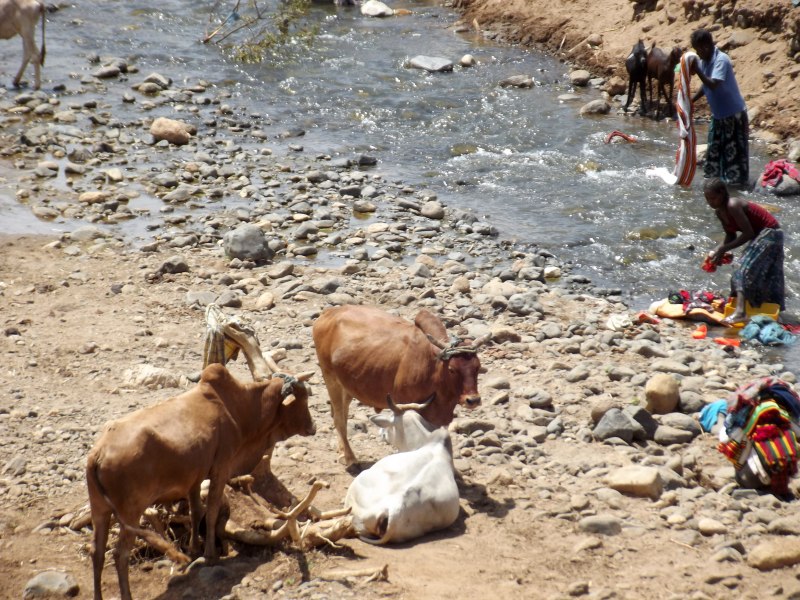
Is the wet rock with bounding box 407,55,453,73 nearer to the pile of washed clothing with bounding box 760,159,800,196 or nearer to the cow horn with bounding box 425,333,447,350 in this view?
the pile of washed clothing with bounding box 760,159,800,196

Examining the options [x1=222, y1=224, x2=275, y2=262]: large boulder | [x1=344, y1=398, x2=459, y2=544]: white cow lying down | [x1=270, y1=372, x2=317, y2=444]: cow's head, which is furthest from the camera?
[x1=222, y1=224, x2=275, y2=262]: large boulder

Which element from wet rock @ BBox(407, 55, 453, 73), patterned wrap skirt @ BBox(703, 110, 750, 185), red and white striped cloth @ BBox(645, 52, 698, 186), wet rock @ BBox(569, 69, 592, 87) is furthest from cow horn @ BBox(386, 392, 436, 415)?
wet rock @ BBox(407, 55, 453, 73)

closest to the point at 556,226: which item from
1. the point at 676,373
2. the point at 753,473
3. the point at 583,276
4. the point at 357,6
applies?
the point at 583,276

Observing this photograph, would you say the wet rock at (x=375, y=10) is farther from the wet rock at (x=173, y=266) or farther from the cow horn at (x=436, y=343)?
the cow horn at (x=436, y=343)

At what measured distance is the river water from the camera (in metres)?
11.7

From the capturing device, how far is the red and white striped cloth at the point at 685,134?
40.2 feet

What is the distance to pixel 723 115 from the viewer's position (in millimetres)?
12633

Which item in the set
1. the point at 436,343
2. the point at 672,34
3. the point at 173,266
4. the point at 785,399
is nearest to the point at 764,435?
the point at 785,399

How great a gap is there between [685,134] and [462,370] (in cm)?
785

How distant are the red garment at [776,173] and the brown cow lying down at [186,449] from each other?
897cm

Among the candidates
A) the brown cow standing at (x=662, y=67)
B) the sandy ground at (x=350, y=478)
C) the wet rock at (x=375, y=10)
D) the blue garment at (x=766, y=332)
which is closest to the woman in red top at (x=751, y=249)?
the blue garment at (x=766, y=332)

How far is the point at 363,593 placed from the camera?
4941 mm

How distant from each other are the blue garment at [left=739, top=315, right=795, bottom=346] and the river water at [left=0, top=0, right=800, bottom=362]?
4.12 ft

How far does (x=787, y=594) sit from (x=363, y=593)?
7.04 ft
